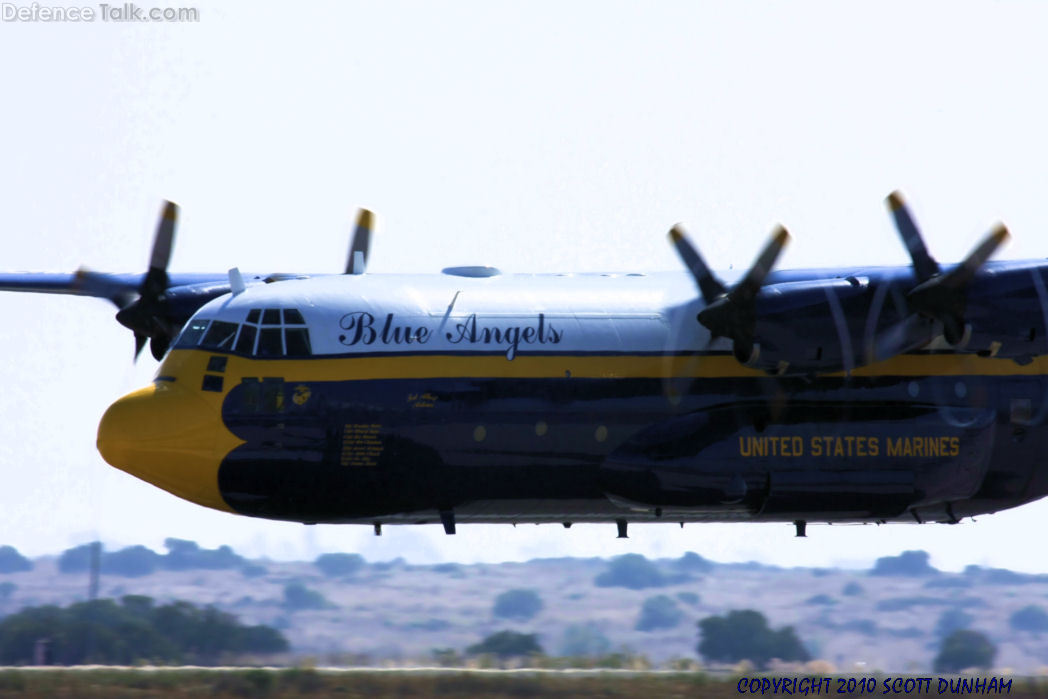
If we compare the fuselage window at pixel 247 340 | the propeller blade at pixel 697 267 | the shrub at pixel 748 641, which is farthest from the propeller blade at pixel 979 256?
the shrub at pixel 748 641

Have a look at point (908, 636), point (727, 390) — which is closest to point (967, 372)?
point (727, 390)

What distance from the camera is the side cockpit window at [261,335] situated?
753 inches

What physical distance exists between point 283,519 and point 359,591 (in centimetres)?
1418

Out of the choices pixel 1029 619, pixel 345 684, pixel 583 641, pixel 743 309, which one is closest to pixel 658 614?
pixel 583 641

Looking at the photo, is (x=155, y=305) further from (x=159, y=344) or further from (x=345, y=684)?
(x=345, y=684)

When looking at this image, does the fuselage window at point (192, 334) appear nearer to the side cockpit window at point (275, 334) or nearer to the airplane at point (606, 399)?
the airplane at point (606, 399)

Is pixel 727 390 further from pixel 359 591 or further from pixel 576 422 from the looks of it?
pixel 359 591

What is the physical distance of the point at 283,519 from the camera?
1925 cm

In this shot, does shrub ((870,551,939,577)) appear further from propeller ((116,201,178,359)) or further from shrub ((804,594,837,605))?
propeller ((116,201,178,359))

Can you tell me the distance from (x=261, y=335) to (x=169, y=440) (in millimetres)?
1770

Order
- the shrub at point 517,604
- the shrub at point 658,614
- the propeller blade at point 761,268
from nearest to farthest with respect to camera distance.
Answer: the propeller blade at point 761,268
the shrub at point 517,604
the shrub at point 658,614

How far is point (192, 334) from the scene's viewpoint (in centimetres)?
1952

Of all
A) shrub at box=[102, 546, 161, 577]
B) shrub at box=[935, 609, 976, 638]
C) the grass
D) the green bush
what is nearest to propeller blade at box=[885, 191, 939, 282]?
the grass

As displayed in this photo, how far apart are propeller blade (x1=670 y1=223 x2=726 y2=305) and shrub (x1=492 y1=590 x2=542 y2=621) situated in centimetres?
1338
